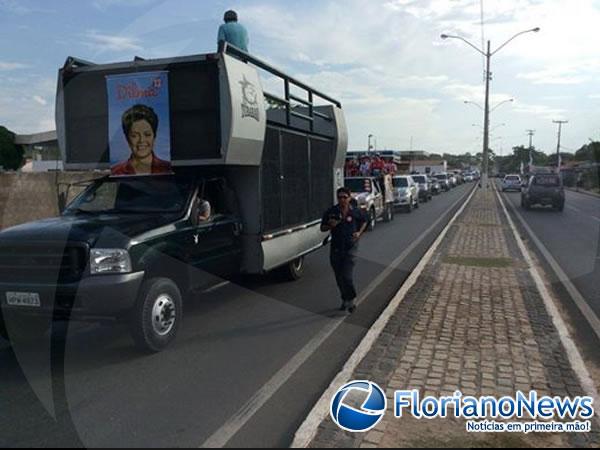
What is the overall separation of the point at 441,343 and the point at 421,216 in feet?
61.0

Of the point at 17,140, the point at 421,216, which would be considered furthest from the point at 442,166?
the point at 421,216

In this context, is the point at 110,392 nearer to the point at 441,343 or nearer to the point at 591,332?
the point at 441,343

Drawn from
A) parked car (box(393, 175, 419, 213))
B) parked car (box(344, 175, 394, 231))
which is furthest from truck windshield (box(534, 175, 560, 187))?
parked car (box(344, 175, 394, 231))

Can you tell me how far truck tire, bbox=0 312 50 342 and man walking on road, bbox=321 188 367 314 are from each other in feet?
11.7

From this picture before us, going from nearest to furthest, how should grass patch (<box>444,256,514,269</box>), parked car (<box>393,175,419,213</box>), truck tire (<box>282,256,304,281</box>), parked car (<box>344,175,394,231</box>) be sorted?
truck tire (<box>282,256,304,281</box>)
grass patch (<box>444,256,514,269</box>)
parked car (<box>344,175,394,231</box>)
parked car (<box>393,175,419,213</box>)

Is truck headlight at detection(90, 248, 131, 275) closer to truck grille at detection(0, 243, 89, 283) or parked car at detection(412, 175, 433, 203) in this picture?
truck grille at detection(0, 243, 89, 283)

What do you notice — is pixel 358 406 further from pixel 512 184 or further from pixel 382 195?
pixel 512 184

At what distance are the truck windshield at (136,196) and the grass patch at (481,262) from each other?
633cm

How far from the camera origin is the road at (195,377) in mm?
4227

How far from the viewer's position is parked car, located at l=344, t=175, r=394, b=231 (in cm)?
1895

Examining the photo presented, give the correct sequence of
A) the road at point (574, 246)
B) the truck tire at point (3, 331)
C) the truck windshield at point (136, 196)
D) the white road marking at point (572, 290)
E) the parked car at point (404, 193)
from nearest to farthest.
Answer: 1. the truck tire at point (3, 331)
2. the truck windshield at point (136, 196)
3. the white road marking at point (572, 290)
4. the road at point (574, 246)
5. the parked car at point (404, 193)

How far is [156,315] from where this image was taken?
5.95 m

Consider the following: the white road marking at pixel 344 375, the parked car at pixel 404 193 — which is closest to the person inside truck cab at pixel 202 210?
the white road marking at pixel 344 375

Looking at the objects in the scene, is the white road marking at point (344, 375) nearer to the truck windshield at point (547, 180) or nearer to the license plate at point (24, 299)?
the license plate at point (24, 299)
